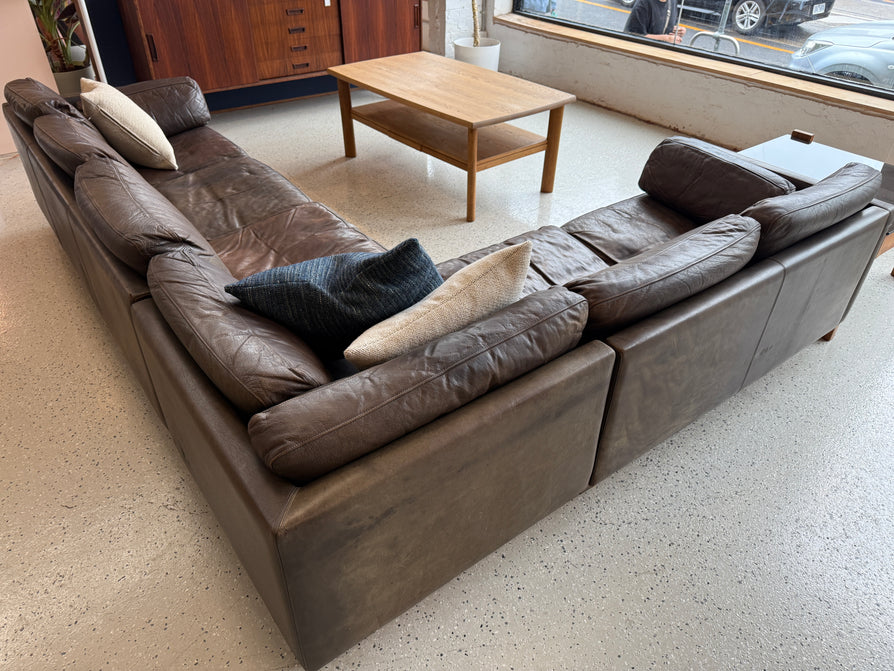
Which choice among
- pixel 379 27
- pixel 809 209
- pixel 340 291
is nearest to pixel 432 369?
pixel 340 291

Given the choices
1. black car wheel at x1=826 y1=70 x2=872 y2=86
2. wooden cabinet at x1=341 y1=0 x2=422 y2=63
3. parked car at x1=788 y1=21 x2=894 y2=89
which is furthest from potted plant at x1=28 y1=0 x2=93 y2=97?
black car wheel at x1=826 y1=70 x2=872 y2=86

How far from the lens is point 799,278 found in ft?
5.91

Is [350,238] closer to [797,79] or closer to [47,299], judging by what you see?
[47,299]

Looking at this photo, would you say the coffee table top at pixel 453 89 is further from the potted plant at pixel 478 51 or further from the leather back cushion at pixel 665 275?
the leather back cushion at pixel 665 275

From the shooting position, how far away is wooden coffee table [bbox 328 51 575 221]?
10.2ft

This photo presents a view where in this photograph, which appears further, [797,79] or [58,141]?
[797,79]

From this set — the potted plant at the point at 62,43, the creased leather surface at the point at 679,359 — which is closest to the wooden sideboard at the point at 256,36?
the potted plant at the point at 62,43

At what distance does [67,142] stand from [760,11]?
3.98 metres

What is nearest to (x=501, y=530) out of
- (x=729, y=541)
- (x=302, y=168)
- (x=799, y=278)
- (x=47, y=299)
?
(x=729, y=541)

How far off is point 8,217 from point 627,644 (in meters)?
3.45

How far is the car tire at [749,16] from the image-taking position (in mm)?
3900

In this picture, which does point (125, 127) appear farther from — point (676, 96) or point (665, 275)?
point (676, 96)

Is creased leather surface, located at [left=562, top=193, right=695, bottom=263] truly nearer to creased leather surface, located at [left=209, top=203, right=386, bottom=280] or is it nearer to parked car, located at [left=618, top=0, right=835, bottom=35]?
creased leather surface, located at [left=209, top=203, right=386, bottom=280]

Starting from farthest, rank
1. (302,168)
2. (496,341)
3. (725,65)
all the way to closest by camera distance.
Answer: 1. (725,65)
2. (302,168)
3. (496,341)
